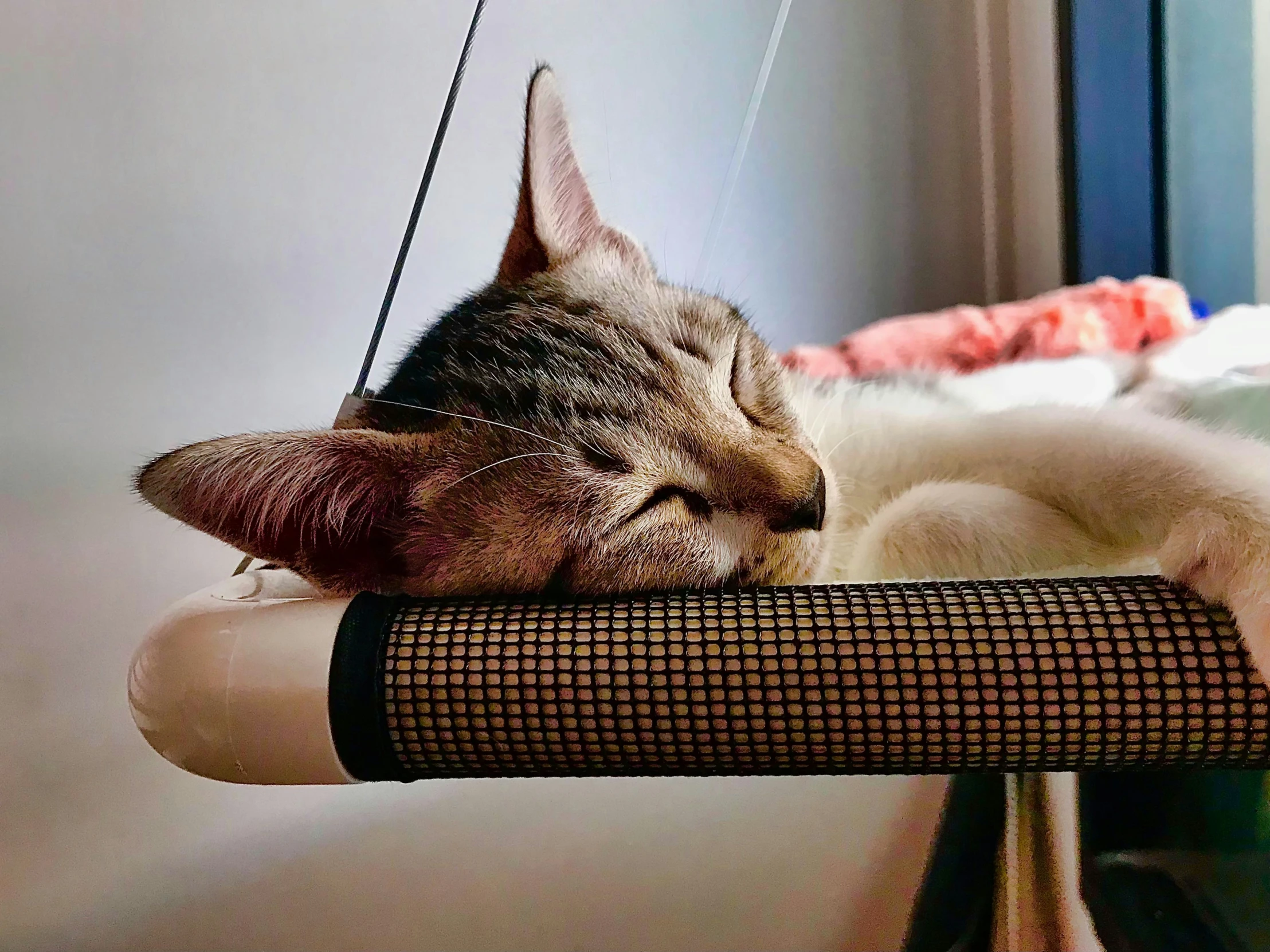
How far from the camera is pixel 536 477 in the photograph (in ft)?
2.38

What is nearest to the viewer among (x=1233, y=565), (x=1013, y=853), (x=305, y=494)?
(x=1233, y=565)

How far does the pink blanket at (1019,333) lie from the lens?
1.60m

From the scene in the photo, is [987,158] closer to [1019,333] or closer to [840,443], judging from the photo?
[1019,333]

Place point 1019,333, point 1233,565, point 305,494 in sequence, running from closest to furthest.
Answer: point 1233,565, point 305,494, point 1019,333

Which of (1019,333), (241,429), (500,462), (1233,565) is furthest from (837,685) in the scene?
(1019,333)

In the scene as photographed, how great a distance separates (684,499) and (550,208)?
1.41ft

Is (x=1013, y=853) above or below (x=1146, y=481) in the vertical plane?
below

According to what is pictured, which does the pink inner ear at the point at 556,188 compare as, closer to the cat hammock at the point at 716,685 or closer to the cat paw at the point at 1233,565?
the cat hammock at the point at 716,685

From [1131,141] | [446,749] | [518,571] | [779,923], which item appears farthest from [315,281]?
[1131,141]

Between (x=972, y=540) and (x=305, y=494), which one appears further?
(x=972, y=540)

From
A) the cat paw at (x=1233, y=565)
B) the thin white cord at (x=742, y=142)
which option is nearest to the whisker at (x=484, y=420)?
the cat paw at (x=1233, y=565)

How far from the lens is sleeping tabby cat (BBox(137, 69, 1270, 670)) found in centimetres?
63

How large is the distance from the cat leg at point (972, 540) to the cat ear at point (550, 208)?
0.45 metres

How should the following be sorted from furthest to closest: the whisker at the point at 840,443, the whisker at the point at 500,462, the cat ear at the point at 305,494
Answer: the whisker at the point at 840,443 < the whisker at the point at 500,462 < the cat ear at the point at 305,494
